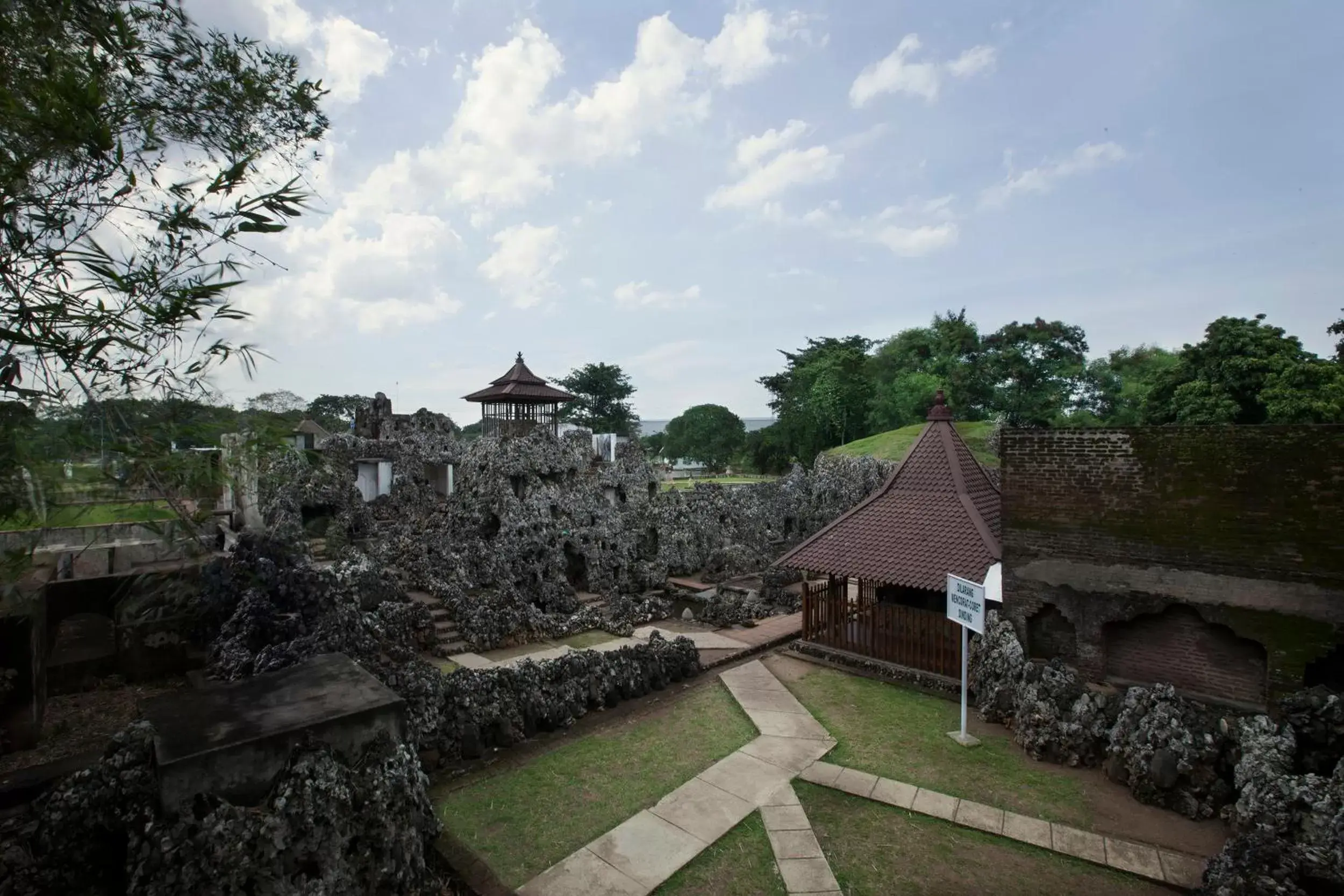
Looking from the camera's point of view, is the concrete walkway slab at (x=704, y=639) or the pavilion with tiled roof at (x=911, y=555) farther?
the concrete walkway slab at (x=704, y=639)

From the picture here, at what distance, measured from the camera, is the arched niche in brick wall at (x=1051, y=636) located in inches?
347

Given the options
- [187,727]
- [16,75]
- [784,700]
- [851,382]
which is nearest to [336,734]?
[187,727]

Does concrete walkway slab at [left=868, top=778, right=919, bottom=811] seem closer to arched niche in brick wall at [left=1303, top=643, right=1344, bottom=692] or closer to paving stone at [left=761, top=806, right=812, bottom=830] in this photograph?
paving stone at [left=761, top=806, right=812, bottom=830]

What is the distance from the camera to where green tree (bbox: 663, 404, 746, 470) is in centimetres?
6175

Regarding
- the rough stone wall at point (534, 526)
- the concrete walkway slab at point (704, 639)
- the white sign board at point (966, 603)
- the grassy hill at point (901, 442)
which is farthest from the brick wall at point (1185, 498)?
the grassy hill at point (901, 442)

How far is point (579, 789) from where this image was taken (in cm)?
712

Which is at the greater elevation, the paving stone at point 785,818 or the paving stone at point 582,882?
the paving stone at point 582,882

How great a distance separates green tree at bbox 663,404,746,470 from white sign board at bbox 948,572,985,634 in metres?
50.1

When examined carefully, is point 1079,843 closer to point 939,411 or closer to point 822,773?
point 822,773

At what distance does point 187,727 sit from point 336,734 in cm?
95

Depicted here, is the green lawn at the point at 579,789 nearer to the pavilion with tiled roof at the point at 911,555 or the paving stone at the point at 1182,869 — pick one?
the pavilion with tiled roof at the point at 911,555

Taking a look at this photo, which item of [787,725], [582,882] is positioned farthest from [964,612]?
[582,882]

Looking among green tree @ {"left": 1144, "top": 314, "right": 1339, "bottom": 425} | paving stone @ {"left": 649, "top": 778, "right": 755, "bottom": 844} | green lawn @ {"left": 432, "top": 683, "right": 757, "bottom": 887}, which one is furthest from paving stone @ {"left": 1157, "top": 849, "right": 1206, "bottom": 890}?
green tree @ {"left": 1144, "top": 314, "right": 1339, "bottom": 425}

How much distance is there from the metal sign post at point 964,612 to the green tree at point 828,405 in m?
38.7
